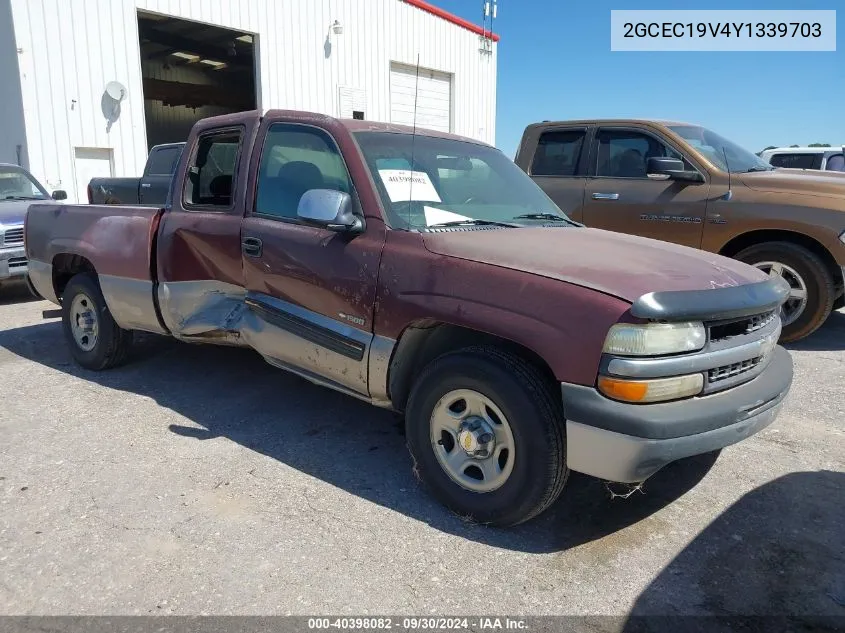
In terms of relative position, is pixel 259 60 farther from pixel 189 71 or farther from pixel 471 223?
pixel 471 223

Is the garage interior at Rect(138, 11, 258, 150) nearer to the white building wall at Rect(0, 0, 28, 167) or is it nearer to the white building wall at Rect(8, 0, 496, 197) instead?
the white building wall at Rect(8, 0, 496, 197)

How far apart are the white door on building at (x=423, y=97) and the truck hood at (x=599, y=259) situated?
1531 centimetres

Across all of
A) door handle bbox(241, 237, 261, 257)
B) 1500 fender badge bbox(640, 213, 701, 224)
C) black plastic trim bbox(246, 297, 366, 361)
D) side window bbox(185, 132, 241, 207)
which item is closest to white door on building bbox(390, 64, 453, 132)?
1500 fender badge bbox(640, 213, 701, 224)

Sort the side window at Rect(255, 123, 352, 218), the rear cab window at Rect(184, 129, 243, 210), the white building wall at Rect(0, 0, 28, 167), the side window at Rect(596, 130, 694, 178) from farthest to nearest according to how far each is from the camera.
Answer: the white building wall at Rect(0, 0, 28, 167), the side window at Rect(596, 130, 694, 178), the rear cab window at Rect(184, 129, 243, 210), the side window at Rect(255, 123, 352, 218)

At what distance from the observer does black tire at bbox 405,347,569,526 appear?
2648 millimetres

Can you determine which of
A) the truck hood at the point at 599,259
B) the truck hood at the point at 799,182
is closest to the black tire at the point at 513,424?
the truck hood at the point at 599,259

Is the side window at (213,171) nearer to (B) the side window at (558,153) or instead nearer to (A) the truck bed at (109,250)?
(A) the truck bed at (109,250)

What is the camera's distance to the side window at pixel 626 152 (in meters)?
6.61

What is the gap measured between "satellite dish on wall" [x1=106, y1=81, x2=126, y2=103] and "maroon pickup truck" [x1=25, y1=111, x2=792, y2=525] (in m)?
9.40

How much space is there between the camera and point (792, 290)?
225 inches

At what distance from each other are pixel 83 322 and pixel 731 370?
4847mm

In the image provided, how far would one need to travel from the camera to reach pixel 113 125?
1281 cm

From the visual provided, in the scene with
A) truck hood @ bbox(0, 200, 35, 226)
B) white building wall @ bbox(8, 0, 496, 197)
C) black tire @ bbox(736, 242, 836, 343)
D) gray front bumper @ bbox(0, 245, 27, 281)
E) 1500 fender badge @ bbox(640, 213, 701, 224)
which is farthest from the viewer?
white building wall @ bbox(8, 0, 496, 197)

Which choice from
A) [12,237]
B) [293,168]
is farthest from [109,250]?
[12,237]
